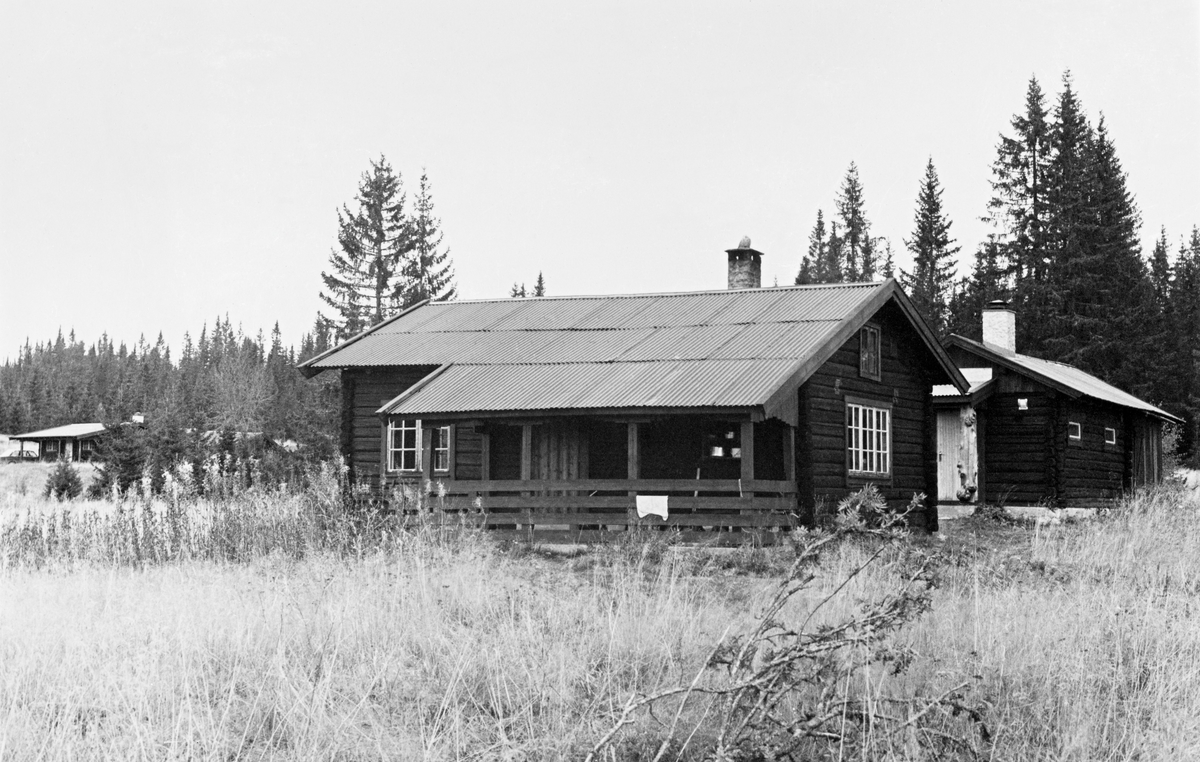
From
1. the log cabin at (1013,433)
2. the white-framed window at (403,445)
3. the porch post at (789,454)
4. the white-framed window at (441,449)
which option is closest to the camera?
the porch post at (789,454)

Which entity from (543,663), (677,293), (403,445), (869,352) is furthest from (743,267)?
(543,663)

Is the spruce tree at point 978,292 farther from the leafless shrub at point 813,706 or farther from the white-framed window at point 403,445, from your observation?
the leafless shrub at point 813,706

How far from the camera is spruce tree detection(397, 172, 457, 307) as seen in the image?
2083 inches

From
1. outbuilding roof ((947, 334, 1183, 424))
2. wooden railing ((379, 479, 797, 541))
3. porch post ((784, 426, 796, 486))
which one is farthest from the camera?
outbuilding roof ((947, 334, 1183, 424))

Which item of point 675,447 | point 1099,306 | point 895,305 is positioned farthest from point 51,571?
point 1099,306

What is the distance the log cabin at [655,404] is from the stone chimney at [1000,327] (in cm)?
671

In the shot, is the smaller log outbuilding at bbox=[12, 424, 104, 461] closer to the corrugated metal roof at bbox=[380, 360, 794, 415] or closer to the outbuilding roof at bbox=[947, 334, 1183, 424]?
the outbuilding roof at bbox=[947, 334, 1183, 424]

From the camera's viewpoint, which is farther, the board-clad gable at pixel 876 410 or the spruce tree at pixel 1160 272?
the spruce tree at pixel 1160 272

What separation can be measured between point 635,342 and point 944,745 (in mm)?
16175

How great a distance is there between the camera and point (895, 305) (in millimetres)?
23328

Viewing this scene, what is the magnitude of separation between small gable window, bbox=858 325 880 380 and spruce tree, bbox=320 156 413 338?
32315 millimetres

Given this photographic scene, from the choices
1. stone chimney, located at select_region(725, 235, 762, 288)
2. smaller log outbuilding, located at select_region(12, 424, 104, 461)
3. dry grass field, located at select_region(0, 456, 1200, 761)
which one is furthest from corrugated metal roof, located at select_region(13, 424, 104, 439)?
dry grass field, located at select_region(0, 456, 1200, 761)

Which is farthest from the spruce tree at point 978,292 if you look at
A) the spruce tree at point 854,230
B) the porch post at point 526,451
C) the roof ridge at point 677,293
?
the porch post at point 526,451

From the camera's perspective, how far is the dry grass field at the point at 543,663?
6289 mm
